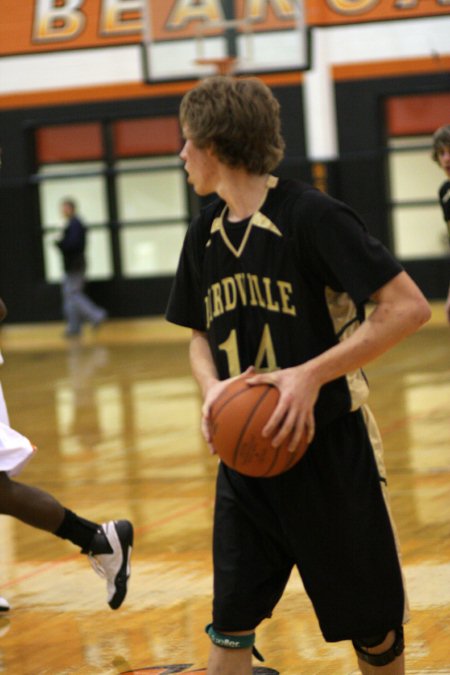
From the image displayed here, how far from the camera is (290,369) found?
2998 millimetres

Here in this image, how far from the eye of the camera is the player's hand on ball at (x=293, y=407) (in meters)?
2.95

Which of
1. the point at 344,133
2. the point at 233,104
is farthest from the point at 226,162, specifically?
the point at 344,133

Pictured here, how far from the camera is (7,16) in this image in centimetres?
1666

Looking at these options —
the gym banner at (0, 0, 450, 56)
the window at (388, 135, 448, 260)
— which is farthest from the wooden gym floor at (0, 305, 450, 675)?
the window at (388, 135, 448, 260)

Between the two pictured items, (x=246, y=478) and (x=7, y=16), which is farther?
(x=7, y=16)

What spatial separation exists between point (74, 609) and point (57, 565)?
2.49 ft

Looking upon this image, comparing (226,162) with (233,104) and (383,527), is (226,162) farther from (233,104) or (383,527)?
(383,527)

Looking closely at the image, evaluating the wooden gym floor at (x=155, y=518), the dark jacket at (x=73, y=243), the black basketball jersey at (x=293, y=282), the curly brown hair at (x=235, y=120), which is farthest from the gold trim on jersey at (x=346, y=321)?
the dark jacket at (x=73, y=243)

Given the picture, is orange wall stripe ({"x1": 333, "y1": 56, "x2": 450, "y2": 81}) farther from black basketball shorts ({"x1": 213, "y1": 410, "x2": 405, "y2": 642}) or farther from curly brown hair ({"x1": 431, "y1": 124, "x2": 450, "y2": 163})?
black basketball shorts ({"x1": 213, "y1": 410, "x2": 405, "y2": 642})

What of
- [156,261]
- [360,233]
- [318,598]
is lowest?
[156,261]

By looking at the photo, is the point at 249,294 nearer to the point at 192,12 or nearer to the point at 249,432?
the point at 249,432

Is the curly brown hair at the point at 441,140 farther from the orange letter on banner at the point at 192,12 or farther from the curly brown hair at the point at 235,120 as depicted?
the orange letter on banner at the point at 192,12

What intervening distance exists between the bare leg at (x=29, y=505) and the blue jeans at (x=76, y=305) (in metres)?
13.4

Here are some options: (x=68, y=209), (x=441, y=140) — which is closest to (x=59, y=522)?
(x=441, y=140)
